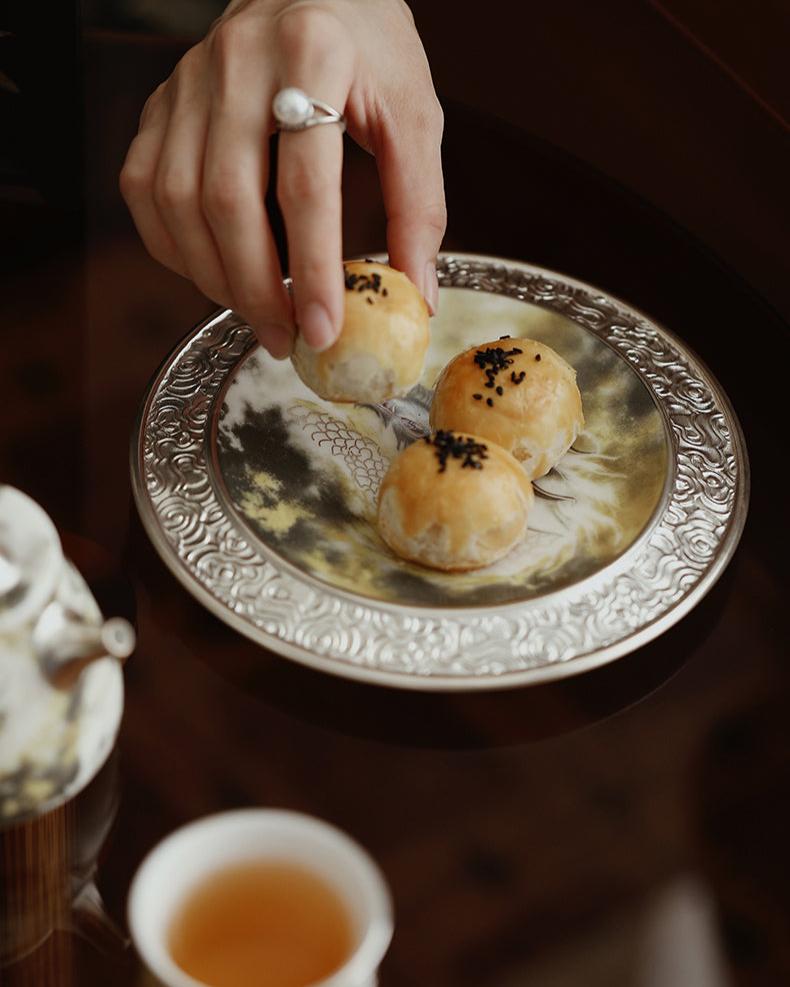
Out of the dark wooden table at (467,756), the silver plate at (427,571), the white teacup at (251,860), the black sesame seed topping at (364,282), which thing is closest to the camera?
the white teacup at (251,860)

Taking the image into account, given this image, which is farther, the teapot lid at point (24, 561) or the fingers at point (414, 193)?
the fingers at point (414, 193)

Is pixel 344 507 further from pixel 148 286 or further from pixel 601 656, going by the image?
pixel 148 286

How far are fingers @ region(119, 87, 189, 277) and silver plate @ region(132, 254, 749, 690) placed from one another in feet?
0.29

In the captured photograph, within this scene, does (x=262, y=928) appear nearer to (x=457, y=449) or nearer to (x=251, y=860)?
(x=251, y=860)

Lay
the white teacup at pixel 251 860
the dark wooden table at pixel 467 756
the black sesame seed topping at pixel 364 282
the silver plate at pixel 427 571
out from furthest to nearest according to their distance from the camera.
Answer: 1. the black sesame seed topping at pixel 364 282
2. the silver plate at pixel 427 571
3. the dark wooden table at pixel 467 756
4. the white teacup at pixel 251 860

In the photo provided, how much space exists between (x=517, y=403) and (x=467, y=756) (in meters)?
0.30

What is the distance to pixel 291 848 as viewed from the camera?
1.74 ft

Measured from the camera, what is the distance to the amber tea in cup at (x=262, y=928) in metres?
0.51

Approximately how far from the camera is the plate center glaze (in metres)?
0.79

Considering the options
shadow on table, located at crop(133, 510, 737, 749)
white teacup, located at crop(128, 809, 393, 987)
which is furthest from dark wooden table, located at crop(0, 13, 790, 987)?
white teacup, located at crop(128, 809, 393, 987)

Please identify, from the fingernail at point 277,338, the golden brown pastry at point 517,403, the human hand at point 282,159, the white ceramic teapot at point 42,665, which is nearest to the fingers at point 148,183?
the human hand at point 282,159

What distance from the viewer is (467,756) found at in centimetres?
72

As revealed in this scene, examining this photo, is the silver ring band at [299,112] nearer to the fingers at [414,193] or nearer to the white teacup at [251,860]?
the fingers at [414,193]

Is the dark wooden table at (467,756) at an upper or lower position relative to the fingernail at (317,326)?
lower
